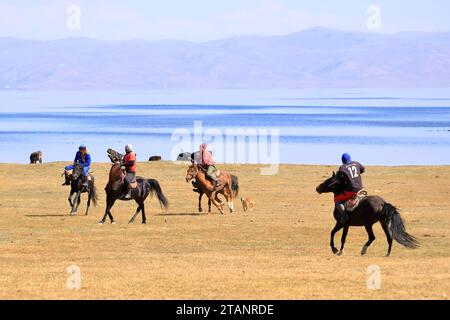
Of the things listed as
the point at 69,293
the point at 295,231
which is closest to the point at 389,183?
the point at 295,231

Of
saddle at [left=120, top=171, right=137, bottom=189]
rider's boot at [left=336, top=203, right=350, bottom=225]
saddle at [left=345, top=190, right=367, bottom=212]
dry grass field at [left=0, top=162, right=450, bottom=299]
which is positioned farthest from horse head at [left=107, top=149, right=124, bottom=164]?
saddle at [left=345, top=190, right=367, bottom=212]

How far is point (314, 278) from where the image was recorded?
2097cm

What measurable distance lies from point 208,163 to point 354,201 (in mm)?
11840

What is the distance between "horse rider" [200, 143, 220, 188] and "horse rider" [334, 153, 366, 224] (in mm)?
11352

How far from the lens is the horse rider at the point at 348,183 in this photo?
25203mm

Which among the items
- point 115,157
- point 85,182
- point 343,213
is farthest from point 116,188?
point 343,213

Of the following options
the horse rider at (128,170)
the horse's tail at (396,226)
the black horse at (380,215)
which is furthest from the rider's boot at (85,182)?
the horse's tail at (396,226)

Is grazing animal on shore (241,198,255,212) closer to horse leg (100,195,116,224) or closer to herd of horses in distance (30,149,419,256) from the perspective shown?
herd of horses in distance (30,149,419,256)

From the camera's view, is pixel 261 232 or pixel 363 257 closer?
pixel 363 257

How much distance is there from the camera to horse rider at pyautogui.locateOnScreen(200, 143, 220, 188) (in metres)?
36.4

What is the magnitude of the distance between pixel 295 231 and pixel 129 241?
518 cm

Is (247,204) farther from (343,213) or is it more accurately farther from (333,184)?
(333,184)

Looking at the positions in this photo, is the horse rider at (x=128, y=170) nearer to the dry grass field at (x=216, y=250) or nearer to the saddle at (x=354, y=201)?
the dry grass field at (x=216, y=250)
